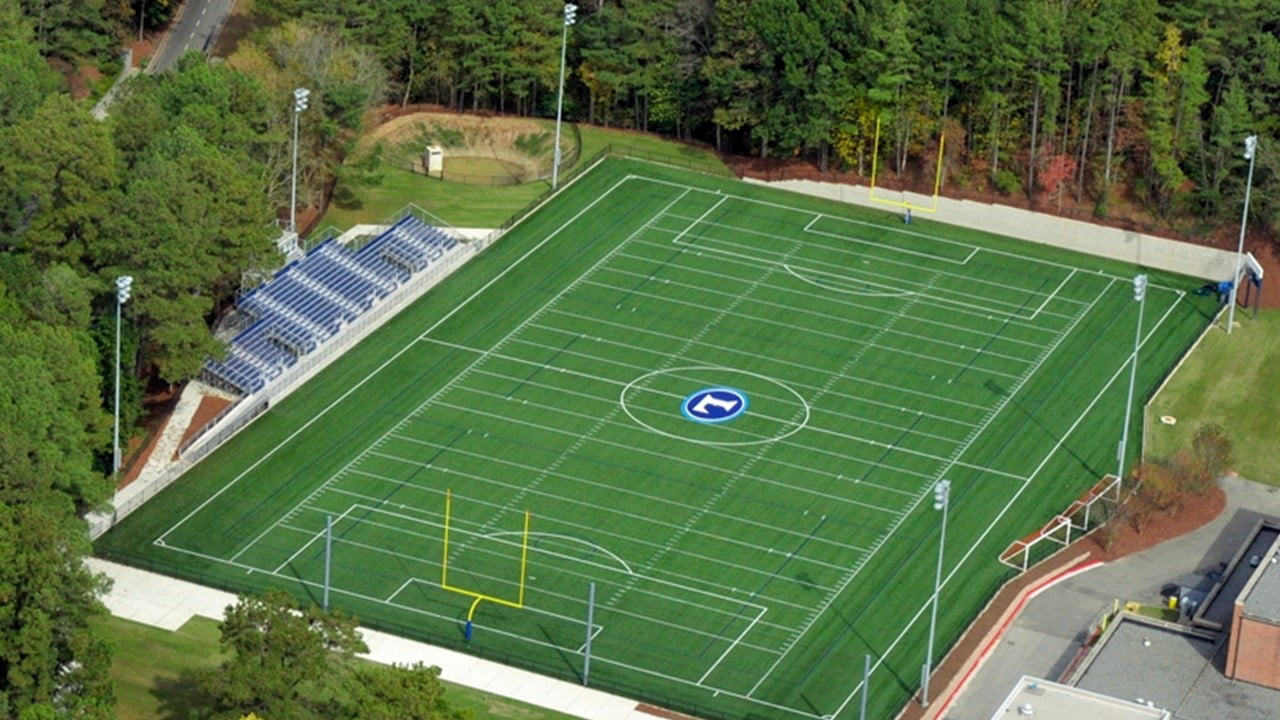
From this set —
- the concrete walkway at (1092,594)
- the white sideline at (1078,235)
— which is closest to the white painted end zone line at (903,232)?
the white sideline at (1078,235)

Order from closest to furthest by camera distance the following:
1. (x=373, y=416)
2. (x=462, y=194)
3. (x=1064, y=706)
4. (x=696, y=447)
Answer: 1. (x=1064, y=706)
2. (x=696, y=447)
3. (x=373, y=416)
4. (x=462, y=194)

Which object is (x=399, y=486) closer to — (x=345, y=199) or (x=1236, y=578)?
(x=345, y=199)

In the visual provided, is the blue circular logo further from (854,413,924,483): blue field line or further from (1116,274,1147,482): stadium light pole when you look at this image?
(1116,274,1147,482): stadium light pole

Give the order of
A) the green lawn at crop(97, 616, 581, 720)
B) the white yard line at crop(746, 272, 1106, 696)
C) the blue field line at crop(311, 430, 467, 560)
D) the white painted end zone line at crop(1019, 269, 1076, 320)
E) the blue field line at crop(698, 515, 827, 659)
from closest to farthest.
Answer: the green lawn at crop(97, 616, 581, 720) → the white yard line at crop(746, 272, 1106, 696) → the blue field line at crop(698, 515, 827, 659) → the blue field line at crop(311, 430, 467, 560) → the white painted end zone line at crop(1019, 269, 1076, 320)

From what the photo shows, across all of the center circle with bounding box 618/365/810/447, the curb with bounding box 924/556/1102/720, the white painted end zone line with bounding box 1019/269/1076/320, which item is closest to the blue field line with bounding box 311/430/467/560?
the center circle with bounding box 618/365/810/447

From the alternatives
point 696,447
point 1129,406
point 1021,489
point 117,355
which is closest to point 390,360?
point 696,447

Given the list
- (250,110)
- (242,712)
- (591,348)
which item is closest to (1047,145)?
(591,348)
